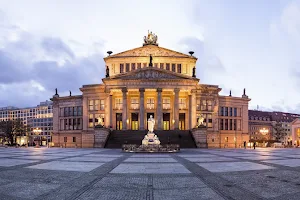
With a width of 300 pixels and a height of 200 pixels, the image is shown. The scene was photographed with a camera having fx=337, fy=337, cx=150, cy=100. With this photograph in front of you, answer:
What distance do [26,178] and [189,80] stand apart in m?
64.3

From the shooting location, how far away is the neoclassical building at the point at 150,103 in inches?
3174

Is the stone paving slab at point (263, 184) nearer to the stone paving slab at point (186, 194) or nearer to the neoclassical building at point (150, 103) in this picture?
the stone paving slab at point (186, 194)

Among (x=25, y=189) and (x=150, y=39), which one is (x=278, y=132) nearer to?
(x=150, y=39)

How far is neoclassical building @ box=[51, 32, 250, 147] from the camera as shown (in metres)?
80.6

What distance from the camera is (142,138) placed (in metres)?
70.4

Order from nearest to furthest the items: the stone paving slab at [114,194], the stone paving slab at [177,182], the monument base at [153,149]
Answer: the stone paving slab at [114,194] → the stone paving slab at [177,182] → the monument base at [153,149]

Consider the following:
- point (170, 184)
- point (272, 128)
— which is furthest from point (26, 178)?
point (272, 128)

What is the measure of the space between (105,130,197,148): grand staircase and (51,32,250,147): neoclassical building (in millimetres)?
4650

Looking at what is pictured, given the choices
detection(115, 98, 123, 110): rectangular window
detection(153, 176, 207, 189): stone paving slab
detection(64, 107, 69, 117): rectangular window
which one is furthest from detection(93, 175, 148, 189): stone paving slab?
detection(64, 107, 69, 117): rectangular window

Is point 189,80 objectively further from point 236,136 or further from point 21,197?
point 21,197

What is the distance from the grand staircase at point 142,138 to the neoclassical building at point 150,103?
4650 millimetres

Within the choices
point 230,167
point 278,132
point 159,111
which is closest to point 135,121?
point 159,111

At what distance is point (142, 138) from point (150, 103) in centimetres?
1944

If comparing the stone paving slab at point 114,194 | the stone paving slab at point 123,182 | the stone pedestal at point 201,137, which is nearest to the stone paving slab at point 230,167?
the stone paving slab at point 123,182
